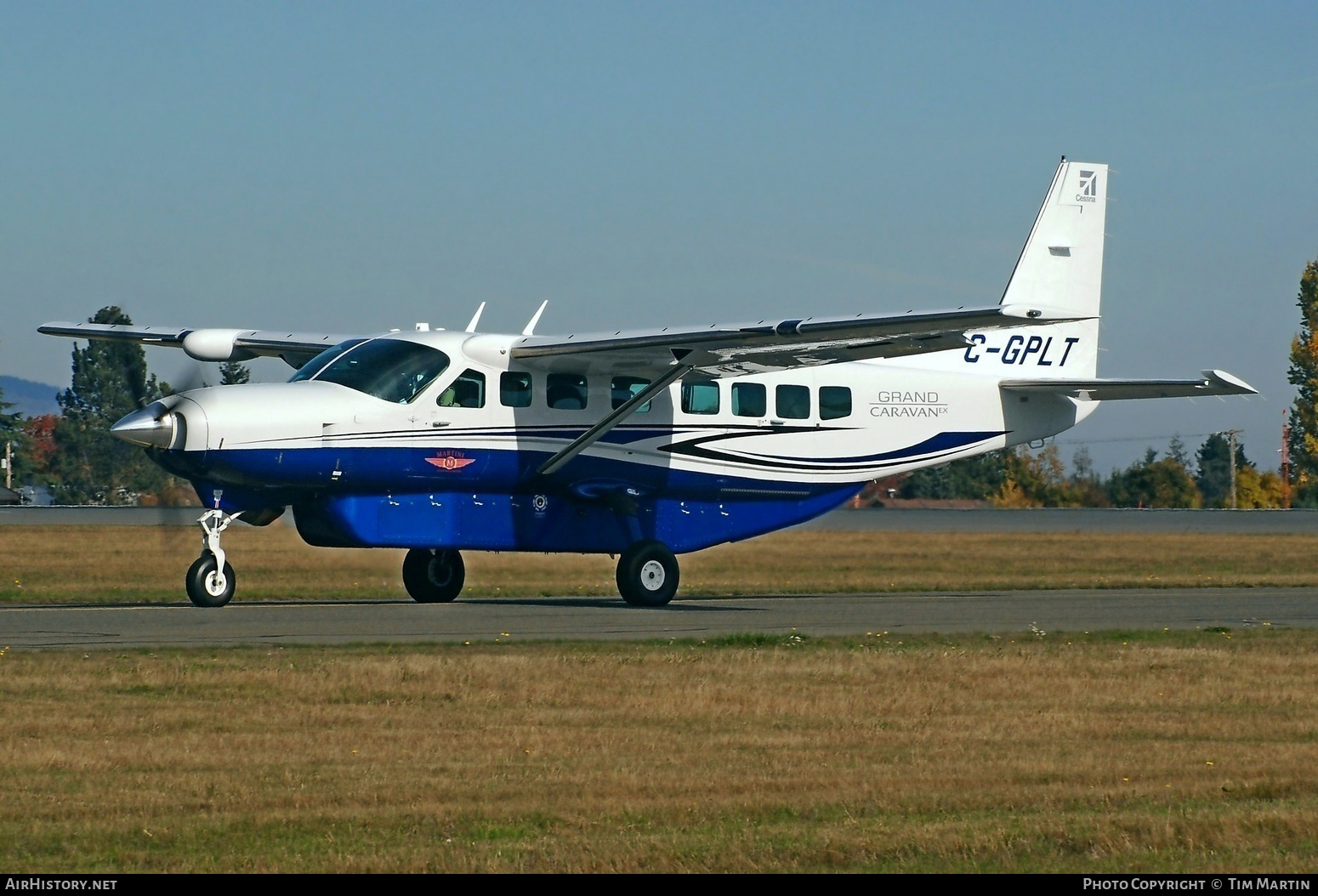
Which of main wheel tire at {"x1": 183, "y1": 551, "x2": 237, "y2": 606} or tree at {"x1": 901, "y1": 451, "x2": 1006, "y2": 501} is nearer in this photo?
main wheel tire at {"x1": 183, "y1": 551, "x2": 237, "y2": 606}

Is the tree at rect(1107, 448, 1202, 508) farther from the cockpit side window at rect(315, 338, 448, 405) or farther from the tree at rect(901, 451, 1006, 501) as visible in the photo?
the cockpit side window at rect(315, 338, 448, 405)

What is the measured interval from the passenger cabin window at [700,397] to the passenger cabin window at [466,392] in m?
3.08

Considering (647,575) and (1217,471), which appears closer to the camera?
(647,575)

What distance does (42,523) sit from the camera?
2263 inches

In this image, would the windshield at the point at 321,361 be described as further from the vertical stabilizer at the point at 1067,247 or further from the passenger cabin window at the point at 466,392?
the vertical stabilizer at the point at 1067,247

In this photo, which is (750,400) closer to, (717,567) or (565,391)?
(565,391)

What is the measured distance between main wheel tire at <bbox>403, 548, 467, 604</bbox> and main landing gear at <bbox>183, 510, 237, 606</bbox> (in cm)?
345

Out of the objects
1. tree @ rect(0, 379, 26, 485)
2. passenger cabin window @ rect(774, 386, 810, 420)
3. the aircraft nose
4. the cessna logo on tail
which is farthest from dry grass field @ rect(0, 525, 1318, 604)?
tree @ rect(0, 379, 26, 485)

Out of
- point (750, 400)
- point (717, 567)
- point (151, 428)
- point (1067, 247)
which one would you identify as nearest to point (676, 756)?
point (151, 428)

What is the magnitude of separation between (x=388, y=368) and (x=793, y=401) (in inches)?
241

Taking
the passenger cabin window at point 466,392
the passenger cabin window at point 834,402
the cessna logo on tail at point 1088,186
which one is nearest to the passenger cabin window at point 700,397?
the passenger cabin window at point 834,402

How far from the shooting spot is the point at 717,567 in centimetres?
3438

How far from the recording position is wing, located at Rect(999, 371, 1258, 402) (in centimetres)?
2278

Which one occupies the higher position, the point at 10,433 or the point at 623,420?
the point at 623,420
